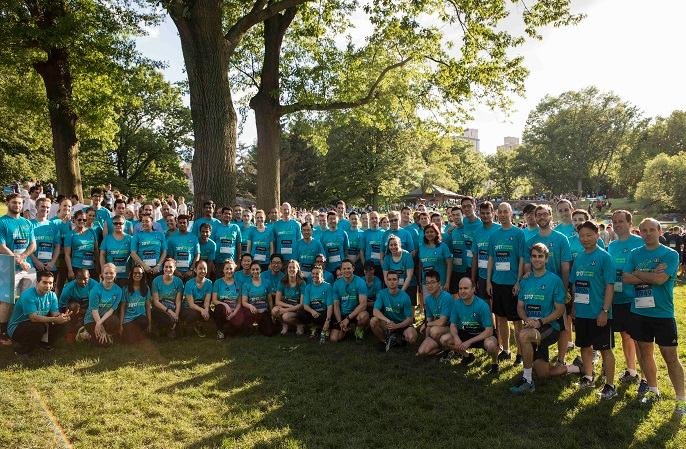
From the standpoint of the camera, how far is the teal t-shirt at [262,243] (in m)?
8.49

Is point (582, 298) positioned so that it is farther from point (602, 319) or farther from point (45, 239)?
point (45, 239)

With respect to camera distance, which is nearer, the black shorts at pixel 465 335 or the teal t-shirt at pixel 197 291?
the black shorts at pixel 465 335

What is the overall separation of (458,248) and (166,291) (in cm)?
469

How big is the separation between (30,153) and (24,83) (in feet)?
73.0

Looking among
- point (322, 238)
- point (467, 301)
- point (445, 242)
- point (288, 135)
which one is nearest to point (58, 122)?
point (322, 238)

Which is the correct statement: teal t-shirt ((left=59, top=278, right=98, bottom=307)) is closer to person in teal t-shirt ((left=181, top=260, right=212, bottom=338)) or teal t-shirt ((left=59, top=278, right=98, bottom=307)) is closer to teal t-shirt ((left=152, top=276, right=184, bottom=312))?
teal t-shirt ((left=152, top=276, right=184, bottom=312))

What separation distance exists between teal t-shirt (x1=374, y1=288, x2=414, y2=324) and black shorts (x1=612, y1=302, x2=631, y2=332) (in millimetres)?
2607

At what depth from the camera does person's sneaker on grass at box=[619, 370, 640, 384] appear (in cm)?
539

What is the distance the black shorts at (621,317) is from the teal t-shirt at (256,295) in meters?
4.99

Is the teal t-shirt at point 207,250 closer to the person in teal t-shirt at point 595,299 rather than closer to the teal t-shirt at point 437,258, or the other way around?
the teal t-shirt at point 437,258

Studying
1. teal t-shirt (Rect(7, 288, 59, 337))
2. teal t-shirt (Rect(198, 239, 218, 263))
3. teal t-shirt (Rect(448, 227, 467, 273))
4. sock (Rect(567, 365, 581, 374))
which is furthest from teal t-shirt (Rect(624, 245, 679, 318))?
teal t-shirt (Rect(7, 288, 59, 337))

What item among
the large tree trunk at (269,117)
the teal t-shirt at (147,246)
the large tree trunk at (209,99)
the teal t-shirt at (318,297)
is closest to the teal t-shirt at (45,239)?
the teal t-shirt at (147,246)

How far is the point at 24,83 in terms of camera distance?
1680 centimetres

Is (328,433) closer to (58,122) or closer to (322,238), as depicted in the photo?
(322,238)
